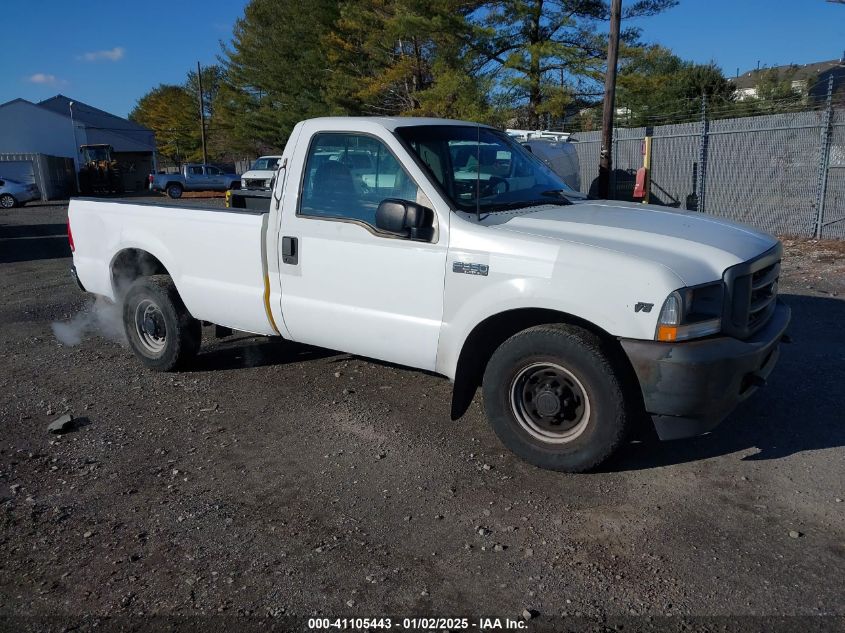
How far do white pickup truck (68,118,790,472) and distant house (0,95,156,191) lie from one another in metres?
47.3

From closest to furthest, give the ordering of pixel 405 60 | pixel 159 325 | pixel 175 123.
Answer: pixel 159 325
pixel 405 60
pixel 175 123

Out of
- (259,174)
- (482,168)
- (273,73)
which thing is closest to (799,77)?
(273,73)

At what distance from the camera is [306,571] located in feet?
10.1

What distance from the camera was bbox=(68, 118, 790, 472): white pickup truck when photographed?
3480mm

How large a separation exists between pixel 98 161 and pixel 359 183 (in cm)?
4184

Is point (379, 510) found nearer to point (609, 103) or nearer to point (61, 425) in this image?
point (61, 425)

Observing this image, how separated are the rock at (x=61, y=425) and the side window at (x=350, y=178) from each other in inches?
85.0

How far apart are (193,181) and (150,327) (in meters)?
33.4

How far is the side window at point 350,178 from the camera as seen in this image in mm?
4371

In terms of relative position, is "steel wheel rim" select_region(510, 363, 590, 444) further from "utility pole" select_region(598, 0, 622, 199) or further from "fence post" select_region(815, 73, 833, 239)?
"utility pole" select_region(598, 0, 622, 199)

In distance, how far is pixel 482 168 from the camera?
15.5 feet

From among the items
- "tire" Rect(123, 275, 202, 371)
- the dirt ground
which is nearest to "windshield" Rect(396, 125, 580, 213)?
the dirt ground

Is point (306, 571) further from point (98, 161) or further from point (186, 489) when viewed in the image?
point (98, 161)

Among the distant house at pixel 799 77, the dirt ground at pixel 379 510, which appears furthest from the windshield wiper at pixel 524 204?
the distant house at pixel 799 77
